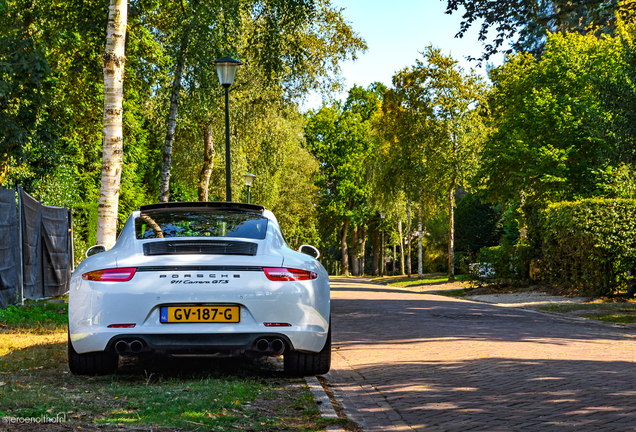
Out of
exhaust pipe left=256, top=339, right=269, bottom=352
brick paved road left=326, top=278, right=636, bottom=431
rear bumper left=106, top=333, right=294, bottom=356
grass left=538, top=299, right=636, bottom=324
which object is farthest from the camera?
grass left=538, top=299, right=636, bottom=324

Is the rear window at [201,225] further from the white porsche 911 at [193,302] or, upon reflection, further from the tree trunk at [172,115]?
the tree trunk at [172,115]

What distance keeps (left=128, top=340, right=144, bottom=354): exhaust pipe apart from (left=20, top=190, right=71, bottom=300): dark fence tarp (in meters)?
8.24

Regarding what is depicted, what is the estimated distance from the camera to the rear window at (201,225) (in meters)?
6.16

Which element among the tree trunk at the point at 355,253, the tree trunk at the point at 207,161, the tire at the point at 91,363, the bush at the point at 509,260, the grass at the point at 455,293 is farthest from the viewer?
the tree trunk at the point at 355,253

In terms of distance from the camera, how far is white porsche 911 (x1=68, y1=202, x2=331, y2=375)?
5.44 metres

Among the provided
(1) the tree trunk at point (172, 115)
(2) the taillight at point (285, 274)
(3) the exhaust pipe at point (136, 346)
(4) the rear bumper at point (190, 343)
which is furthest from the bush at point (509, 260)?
(3) the exhaust pipe at point (136, 346)

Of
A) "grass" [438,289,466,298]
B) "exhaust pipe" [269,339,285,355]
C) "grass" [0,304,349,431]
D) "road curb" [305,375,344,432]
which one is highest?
"exhaust pipe" [269,339,285,355]

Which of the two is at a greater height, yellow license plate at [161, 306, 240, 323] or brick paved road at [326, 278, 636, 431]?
yellow license plate at [161, 306, 240, 323]

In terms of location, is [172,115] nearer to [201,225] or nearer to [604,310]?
[201,225]

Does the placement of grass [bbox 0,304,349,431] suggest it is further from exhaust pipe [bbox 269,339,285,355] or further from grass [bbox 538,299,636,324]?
grass [bbox 538,299,636,324]

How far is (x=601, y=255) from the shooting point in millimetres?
17922

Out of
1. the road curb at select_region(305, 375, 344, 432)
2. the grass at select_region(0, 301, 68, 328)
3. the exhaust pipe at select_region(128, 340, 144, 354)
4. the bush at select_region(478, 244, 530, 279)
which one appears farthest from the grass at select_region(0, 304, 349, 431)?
the bush at select_region(478, 244, 530, 279)

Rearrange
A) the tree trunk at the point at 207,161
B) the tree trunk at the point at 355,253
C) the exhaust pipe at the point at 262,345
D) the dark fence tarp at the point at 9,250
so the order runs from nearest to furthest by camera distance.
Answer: the exhaust pipe at the point at 262,345
the dark fence tarp at the point at 9,250
the tree trunk at the point at 207,161
the tree trunk at the point at 355,253

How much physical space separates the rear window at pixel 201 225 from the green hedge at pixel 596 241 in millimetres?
13779
